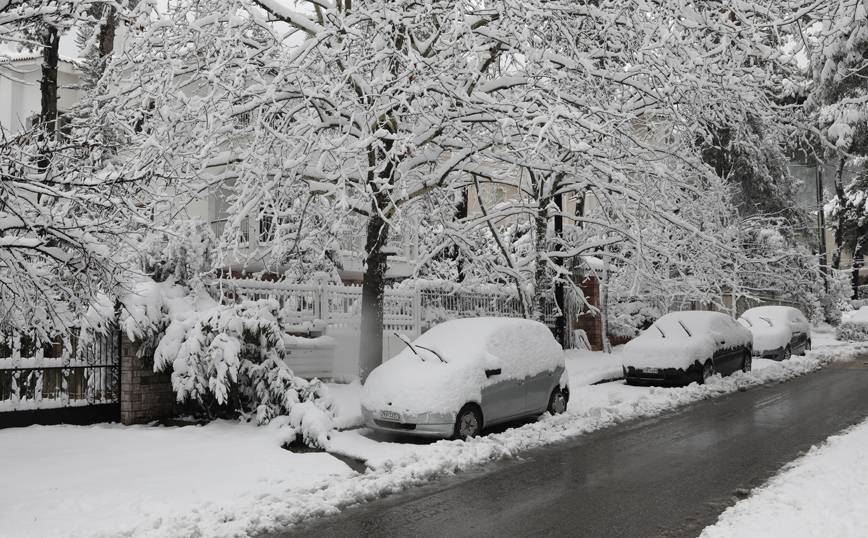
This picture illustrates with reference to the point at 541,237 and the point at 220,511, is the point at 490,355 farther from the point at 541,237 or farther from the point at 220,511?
the point at 541,237

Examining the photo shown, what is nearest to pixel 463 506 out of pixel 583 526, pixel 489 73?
pixel 583 526

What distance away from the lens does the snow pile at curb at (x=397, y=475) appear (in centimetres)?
591

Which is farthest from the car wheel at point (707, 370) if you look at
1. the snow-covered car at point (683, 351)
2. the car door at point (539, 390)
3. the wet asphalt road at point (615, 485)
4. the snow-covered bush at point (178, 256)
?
the snow-covered bush at point (178, 256)

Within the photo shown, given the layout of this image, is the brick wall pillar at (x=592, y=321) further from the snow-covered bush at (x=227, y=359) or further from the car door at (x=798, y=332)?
the snow-covered bush at (x=227, y=359)

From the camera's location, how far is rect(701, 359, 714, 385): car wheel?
15.5 meters

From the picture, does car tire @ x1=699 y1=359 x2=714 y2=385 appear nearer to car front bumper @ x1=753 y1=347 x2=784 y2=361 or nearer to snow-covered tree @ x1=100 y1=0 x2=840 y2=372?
snow-covered tree @ x1=100 y1=0 x2=840 y2=372

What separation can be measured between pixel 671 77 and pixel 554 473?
635 cm

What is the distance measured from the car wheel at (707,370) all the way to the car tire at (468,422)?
7916 mm

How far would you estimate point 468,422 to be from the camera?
961 centimetres

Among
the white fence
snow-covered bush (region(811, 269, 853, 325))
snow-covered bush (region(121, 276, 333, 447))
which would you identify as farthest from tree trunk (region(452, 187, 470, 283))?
snow-covered bush (region(811, 269, 853, 325))

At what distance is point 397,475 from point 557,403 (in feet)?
15.4

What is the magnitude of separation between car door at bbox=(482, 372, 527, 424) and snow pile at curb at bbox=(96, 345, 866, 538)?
0.30 metres

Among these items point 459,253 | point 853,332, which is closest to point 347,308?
point 459,253

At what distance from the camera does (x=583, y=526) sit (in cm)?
582
